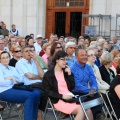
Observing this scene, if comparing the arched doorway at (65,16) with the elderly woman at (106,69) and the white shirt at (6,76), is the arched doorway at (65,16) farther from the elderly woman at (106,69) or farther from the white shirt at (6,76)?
the white shirt at (6,76)

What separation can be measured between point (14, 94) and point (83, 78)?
4.70 feet

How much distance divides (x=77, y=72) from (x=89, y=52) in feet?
4.66

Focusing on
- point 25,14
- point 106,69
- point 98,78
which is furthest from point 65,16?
point 98,78

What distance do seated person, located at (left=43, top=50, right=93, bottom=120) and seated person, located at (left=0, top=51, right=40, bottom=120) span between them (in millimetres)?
347

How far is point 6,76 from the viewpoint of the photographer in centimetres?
757

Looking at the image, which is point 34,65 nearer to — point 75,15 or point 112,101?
point 112,101

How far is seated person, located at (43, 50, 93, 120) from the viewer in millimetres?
6816

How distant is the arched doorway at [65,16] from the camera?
65.4ft

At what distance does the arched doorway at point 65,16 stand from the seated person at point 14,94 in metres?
12.5

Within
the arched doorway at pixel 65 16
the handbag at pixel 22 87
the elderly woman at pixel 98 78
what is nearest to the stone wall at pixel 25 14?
the arched doorway at pixel 65 16

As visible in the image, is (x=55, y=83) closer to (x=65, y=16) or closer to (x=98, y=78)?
(x=98, y=78)

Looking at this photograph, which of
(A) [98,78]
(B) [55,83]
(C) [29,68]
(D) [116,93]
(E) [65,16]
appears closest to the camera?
(D) [116,93]

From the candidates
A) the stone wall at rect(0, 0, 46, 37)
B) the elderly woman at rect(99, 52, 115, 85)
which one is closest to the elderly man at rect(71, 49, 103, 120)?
the elderly woman at rect(99, 52, 115, 85)

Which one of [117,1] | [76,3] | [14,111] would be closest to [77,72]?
[14,111]
